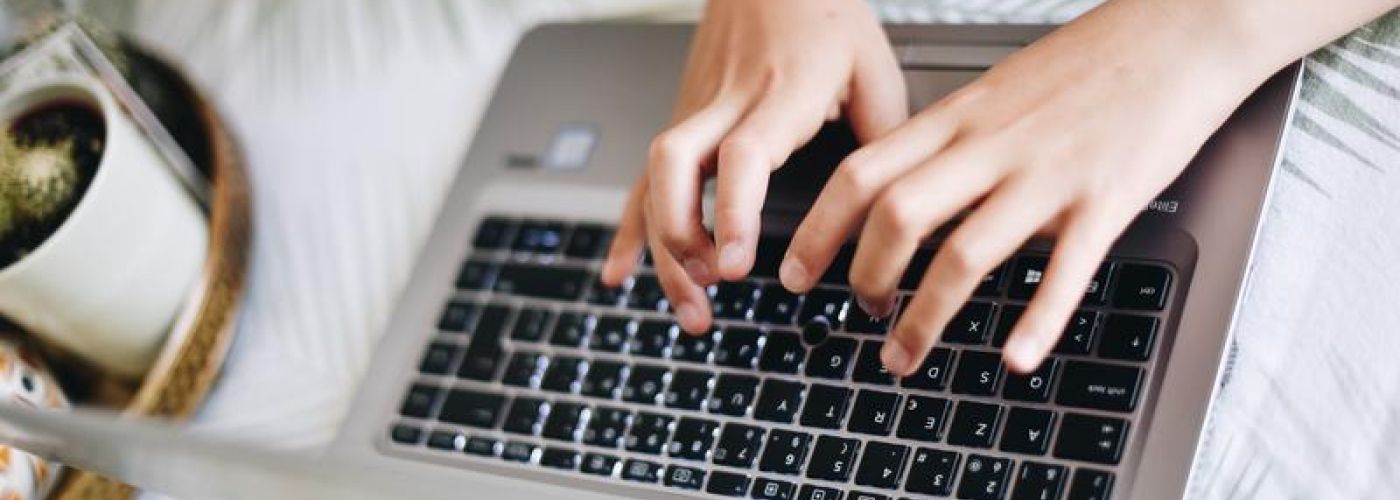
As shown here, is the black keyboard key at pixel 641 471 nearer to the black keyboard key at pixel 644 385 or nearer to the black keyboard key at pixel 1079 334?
the black keyboard key at pixel 644 385

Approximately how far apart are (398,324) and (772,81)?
0.54 feet

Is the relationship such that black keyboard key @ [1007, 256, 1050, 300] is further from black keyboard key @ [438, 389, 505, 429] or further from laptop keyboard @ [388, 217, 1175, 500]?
black keyboard key @ [438, 389, 505, 429]

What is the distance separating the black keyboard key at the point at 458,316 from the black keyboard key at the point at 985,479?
0.65 ft

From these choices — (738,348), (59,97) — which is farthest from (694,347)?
(59,97)

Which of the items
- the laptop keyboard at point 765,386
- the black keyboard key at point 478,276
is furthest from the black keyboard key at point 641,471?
the black keyboard key at point 478,276

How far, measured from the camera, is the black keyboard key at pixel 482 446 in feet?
1.60

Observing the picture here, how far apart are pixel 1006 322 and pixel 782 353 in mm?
71

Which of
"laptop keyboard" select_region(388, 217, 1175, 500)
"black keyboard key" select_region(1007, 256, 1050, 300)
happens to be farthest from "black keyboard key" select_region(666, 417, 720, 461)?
"black keyboard key" select_region(1007, 256, 1050, 300)

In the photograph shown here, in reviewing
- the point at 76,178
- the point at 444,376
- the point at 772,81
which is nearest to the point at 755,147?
the point at 772,81

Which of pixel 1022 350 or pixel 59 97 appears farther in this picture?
pixel 59 97

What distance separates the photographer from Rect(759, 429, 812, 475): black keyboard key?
0.44 metres

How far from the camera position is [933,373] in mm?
434

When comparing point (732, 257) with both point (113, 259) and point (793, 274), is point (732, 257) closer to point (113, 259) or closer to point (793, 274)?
point (793, 274)

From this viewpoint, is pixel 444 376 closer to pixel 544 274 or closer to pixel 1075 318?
pixel 544 274
